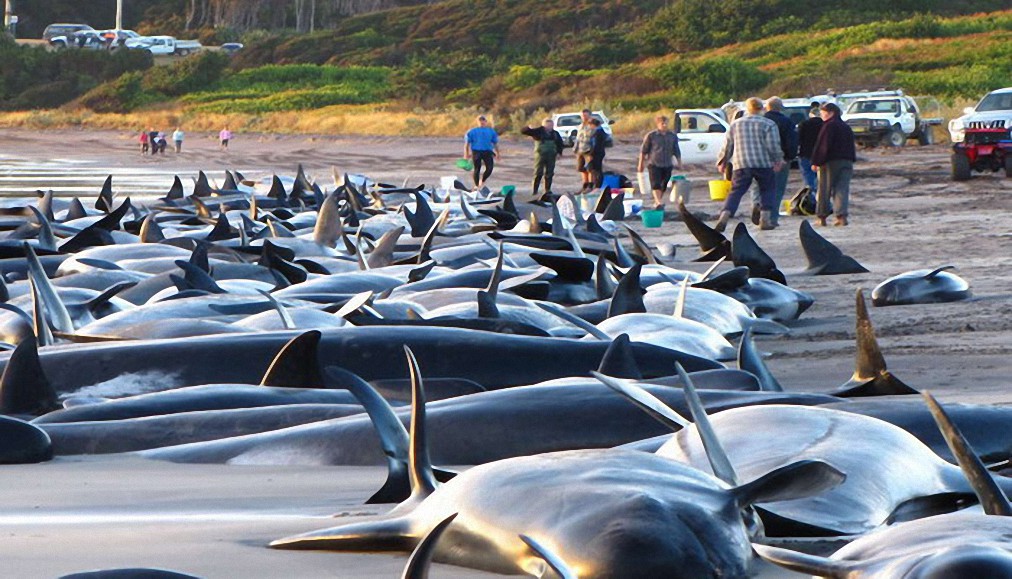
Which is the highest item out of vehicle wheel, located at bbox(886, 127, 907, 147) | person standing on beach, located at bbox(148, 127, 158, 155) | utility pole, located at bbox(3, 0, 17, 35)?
utility pole, located at bbox(3, 0, 17, 35)

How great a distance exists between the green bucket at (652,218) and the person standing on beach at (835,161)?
2021 mm

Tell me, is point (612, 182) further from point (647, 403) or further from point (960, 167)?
point (647, 403)

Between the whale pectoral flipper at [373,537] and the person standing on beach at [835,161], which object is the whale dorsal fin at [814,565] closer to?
the whale pectoral flipper at [373,537]

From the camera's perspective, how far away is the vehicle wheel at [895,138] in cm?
4141

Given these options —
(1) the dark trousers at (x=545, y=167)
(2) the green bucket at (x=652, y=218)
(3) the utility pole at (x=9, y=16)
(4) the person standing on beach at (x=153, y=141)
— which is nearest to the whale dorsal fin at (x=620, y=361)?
(2) the green bucket at (x=652, y=218)

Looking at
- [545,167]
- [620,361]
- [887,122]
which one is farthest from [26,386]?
[887,122]

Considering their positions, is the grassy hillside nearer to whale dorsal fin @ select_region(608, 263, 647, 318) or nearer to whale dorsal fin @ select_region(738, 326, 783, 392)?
whale dorsal fin @ select_region(608, 263, 647, 318)

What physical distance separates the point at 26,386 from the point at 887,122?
126ft

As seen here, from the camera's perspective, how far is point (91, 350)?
5.30 m

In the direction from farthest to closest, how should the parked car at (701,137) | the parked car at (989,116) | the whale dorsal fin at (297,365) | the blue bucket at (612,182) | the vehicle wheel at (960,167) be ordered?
the parked car at (701,137), the parked car at (989,116), the vehicle wheel at (960,167), the blue bucket at (612,182), the whale dorsal fin at (297,365)

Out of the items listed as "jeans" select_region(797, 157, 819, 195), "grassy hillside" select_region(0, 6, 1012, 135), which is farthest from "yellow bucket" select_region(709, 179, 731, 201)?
"grassy hillside" select_region(0, 6, 1012, 135)

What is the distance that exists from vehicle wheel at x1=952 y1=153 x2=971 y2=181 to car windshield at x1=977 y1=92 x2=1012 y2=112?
3323mm

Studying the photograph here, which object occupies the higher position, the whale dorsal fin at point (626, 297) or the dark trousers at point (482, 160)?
the whale dorsal fin at point (626, 297)

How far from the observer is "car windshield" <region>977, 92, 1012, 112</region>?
31.0 metres
